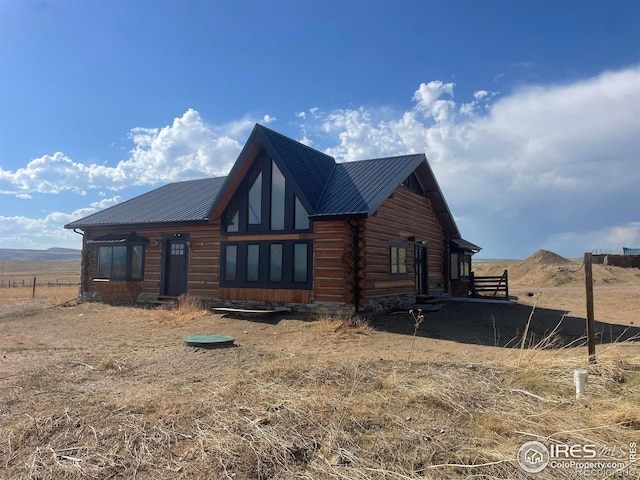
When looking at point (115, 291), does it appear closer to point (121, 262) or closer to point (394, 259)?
point (121, 262)

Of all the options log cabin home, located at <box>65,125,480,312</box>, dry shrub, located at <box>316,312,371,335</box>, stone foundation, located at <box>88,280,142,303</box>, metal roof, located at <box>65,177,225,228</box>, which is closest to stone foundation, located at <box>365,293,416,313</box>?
log cabin home, located at <box>65,125,480,312</box>

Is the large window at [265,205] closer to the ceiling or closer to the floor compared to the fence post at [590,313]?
closer to the ceiling

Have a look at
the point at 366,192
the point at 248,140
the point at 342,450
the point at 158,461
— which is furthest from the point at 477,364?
the point at 248,140

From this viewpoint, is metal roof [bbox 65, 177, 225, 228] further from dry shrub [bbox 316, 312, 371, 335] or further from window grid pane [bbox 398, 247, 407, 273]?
window grid pane [bbox 398, 247, 407, 273]

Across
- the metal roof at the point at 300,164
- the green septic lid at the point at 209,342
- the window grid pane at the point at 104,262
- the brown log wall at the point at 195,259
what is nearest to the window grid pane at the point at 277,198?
the metal roof at the point at 300,164

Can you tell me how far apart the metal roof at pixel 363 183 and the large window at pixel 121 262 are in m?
9.45

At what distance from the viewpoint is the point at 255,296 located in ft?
53.5

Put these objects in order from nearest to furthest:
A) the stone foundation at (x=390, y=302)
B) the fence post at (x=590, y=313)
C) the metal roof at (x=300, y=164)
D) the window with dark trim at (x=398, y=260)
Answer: the fence post at (x=590, y=313) < the stone foundation at (x=390, y=302) < the metal roof at (x=300, y=164) < the window with dark trim at (x=398, y=260)

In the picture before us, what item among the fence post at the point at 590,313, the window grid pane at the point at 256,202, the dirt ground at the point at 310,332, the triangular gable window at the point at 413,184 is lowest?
the dirt ground at the point at 310,332

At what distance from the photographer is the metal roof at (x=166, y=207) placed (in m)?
19.0

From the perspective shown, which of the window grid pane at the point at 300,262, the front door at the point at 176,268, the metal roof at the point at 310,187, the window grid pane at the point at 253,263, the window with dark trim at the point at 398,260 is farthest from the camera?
the front door at the point at 176,268

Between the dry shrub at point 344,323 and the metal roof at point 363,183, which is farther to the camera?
the metal roof at point 363,183
